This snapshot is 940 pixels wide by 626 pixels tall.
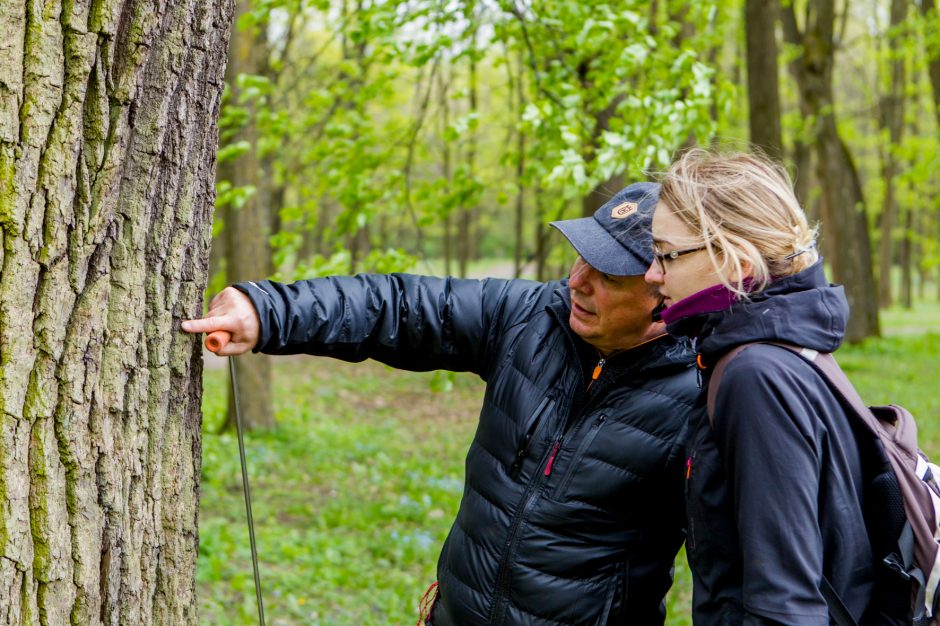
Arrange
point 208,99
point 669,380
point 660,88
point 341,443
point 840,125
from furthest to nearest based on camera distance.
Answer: point 840,125
point 341,443
point 660,88
point 669,380
point 208,99

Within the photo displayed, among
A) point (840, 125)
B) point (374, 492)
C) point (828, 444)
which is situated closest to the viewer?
point (828, 444)

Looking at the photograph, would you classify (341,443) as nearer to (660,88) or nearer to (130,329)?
(660,88)

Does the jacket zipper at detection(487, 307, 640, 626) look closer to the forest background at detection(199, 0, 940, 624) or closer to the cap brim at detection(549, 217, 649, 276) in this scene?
the cap brim at detection(549, 217, 649, 276)

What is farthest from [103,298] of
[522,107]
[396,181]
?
[396,181]

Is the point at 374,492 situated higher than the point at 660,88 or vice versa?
the point at 660,88

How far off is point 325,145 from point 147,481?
165 inches

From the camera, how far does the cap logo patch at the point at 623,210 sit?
2.33 meters

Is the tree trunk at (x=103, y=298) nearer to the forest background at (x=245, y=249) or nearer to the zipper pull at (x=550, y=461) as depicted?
the forest background at (x=245, y=249)

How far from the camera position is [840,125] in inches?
723

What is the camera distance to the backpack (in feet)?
5.28

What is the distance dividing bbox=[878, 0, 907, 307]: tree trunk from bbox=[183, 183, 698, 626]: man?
44.3 ft


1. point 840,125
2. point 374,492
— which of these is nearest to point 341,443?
point 374,492

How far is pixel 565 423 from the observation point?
225 centimetres

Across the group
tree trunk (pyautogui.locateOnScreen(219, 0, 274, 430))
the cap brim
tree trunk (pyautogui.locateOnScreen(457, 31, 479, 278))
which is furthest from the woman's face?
tree trunk (pyautogui.locateOnScreen(219, 0, 274, 430))
